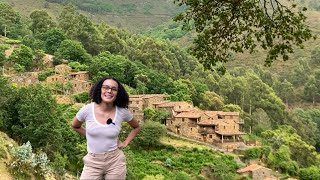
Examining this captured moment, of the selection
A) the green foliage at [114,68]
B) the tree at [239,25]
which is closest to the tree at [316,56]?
the green foliage at [114,68]

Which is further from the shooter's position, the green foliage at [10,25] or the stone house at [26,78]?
the green foliage at [10,25]

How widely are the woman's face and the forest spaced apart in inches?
325

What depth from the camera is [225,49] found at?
7.80 metres

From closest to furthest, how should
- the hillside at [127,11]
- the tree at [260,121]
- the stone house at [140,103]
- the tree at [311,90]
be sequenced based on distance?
the stone house at [140,103]
the tree at [260,121]
the tree at [311,90]
the hillside at [127,11]

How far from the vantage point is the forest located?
76.7 feet

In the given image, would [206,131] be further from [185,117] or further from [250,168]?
[250,168]

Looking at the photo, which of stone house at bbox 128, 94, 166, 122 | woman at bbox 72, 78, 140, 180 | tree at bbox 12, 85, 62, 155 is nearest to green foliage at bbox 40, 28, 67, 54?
stone house at bbox 128, 94, 166, 122

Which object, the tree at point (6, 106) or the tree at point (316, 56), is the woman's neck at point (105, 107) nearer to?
the tree at point (6, 106)

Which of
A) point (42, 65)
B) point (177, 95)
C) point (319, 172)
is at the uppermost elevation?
point (42, 65)

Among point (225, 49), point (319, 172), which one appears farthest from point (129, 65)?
point (225, 49)

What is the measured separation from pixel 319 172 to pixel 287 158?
283 cm

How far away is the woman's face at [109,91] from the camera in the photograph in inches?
207

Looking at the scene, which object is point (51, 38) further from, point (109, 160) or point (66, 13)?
point (109, 160)

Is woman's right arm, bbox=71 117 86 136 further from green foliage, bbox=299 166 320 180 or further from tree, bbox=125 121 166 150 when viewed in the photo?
green foliage, bbox=299 166 320 180
